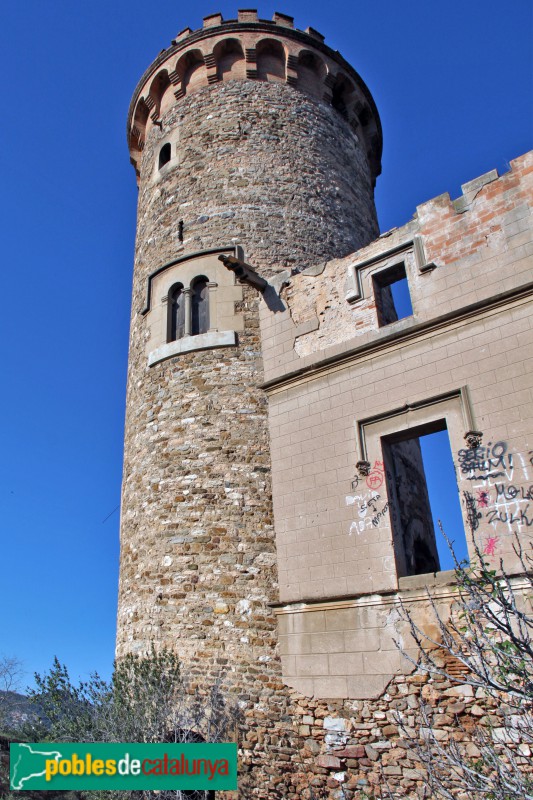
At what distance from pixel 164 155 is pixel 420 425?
28.1 ft

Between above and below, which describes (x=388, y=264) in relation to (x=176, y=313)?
below

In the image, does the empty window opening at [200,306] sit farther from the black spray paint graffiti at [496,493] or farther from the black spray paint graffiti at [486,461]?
the black spray paint graffiti at [496,493]

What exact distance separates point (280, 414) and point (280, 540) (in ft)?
6.15

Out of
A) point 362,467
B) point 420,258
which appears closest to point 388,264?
point 420,258

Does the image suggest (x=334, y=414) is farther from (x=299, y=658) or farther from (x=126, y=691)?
(x=126, y=691)

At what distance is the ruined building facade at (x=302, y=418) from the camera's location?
299 inches

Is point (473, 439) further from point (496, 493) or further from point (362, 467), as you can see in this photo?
point (362, 467)

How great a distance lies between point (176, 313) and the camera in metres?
11.5

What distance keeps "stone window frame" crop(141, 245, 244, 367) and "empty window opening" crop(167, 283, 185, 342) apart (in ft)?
0.19

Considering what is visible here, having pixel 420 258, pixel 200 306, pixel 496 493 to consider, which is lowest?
pixel 496 493

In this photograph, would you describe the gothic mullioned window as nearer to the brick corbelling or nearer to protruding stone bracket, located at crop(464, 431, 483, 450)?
protruding stone bracket, located at crop(464, 431, 483, 450)

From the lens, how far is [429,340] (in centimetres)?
845

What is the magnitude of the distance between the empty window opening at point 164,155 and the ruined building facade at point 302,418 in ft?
1.19

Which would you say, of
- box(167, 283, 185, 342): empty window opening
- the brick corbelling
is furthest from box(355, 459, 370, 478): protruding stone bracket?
the brick corbelling
